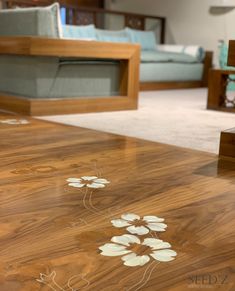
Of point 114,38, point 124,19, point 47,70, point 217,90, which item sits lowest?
point 217,90

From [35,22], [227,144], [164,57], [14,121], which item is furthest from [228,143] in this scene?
[164,57]

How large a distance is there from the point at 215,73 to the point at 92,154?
2.20m

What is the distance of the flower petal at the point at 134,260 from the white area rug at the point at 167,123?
130 centimetres

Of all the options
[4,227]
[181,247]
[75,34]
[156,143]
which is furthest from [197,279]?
[75,34]

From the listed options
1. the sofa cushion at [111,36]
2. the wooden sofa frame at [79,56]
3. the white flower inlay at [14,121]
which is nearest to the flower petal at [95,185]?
the white flower inlay at [14,121]

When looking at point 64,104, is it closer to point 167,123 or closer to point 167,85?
point 167,123

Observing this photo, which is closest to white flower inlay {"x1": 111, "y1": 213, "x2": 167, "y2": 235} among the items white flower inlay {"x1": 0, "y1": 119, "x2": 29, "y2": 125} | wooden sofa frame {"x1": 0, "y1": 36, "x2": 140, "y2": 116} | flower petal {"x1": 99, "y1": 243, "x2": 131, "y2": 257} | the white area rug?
flower petal {"x1": 99, "y1": 243, "x2": 131, "y2": 257}

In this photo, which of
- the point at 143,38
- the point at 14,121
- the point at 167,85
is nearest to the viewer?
the point at 14,121

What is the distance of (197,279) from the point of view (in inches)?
39.2

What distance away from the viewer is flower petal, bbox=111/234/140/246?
1.17 metres

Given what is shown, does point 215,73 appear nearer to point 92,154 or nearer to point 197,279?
point 92,154

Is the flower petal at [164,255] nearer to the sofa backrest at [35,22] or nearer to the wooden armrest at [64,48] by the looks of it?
the wooden armrest at [64,48]

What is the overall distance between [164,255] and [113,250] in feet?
0.41

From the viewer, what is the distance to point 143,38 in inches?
263
